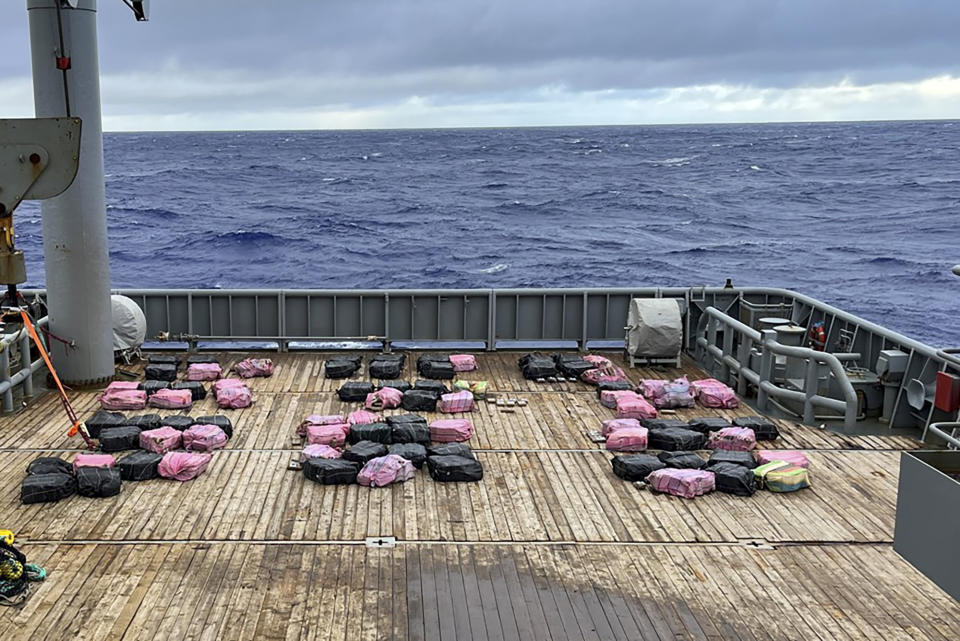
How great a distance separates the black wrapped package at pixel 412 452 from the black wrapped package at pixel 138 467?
299cm

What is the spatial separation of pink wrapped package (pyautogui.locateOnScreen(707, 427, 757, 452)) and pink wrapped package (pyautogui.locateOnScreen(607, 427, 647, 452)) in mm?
1053

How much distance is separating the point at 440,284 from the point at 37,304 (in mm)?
25917

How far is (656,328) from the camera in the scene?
1831cm

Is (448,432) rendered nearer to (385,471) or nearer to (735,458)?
(385,471)

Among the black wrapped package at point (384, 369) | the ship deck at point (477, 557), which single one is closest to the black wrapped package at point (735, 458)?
the ship deck at point (477, 557)

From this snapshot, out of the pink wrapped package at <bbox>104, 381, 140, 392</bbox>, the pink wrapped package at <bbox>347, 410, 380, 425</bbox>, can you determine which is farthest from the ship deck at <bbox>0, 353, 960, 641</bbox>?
the pink wrapped package at <bbox>104, 381, 140, 392</bbox>

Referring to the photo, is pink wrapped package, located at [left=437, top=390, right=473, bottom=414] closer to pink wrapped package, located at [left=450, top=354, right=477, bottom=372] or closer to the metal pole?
pink wrapped package, located at [left=450, top=354, right=477, bottom=372]

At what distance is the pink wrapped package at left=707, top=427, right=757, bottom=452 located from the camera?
13.7m

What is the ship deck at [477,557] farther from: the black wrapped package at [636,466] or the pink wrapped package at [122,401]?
the pink wrapped package at [122,401]

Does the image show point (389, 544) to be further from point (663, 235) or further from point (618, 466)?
point (663, 235)

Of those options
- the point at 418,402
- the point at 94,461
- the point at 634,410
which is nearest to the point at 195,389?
the point at 94,461

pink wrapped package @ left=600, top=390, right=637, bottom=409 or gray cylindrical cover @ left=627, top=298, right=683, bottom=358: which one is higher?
gray cylindrical cover @ left=627, top=298, right=683, bottom=358

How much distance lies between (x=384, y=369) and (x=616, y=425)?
4983mm

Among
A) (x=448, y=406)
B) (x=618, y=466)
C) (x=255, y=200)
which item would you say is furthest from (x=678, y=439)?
(x=255, y=200)
